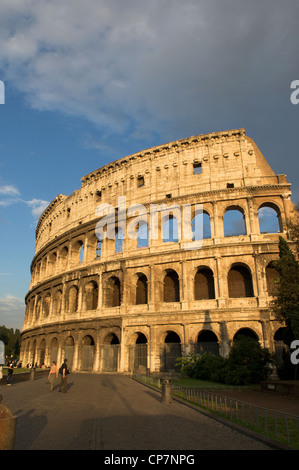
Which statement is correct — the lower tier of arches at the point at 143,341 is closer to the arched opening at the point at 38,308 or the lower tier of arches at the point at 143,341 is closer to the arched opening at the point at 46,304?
the arched opening at the point at 46,304

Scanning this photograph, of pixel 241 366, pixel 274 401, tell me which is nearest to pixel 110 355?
pixel 241 366

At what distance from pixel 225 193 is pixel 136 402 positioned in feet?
59.4

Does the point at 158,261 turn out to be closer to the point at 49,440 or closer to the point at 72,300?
the point at 72,300

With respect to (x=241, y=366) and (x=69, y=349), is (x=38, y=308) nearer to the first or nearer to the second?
(x=69, y=349)

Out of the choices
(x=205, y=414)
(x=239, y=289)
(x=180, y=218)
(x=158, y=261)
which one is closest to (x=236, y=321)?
(x=239, y=289)

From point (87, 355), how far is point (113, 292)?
5794mm

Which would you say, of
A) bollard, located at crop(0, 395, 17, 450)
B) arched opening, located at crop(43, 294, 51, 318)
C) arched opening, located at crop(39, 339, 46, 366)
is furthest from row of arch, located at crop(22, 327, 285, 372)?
bollard, located at crop(0, 395, 17, 450)

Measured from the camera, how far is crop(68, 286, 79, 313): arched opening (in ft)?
Result: 108

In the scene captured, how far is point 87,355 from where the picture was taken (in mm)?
28688

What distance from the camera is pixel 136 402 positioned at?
38.9ft

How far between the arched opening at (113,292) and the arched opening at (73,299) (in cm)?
496

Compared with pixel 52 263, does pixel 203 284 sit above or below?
below

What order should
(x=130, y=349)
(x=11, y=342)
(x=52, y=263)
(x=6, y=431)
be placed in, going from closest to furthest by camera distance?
(x=6, y=431) < (x=130, y=349) < (x=52, y=263) < (x=11, y=342)
